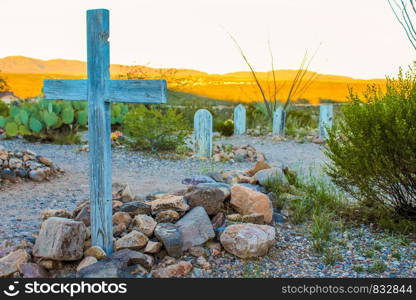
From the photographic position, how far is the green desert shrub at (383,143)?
4.48 m

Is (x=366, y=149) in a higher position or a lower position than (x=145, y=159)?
higher

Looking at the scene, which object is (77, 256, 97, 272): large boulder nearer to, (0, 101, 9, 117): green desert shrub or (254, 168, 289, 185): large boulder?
(254, 168, 289, 185): large boulder

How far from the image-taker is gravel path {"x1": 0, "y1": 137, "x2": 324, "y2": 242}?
5.69 metres

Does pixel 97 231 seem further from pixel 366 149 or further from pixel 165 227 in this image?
pixel 366 149

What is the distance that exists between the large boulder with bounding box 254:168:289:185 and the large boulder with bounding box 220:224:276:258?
5.57ft

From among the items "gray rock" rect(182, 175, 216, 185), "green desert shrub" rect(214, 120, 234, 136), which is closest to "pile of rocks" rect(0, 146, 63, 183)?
"gray rock" rect(182, 175, 216, 185)

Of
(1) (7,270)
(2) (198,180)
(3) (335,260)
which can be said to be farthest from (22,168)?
(3) (335,260)

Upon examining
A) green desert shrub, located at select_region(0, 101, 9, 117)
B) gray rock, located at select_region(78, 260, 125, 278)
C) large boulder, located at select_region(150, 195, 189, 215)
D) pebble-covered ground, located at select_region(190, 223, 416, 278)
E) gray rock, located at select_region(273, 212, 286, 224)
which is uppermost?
green desert shrub, located at select_region(0, 101, 9, 117)

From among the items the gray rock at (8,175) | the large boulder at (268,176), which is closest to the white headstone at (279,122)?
the large boulder at (268,176)

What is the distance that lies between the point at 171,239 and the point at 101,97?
1265 mm

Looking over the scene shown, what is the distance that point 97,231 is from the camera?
3.96m

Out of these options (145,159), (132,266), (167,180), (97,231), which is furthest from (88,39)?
(145,159)

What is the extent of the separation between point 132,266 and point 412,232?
2.74 metres

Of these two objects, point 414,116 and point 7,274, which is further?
point 414,116
